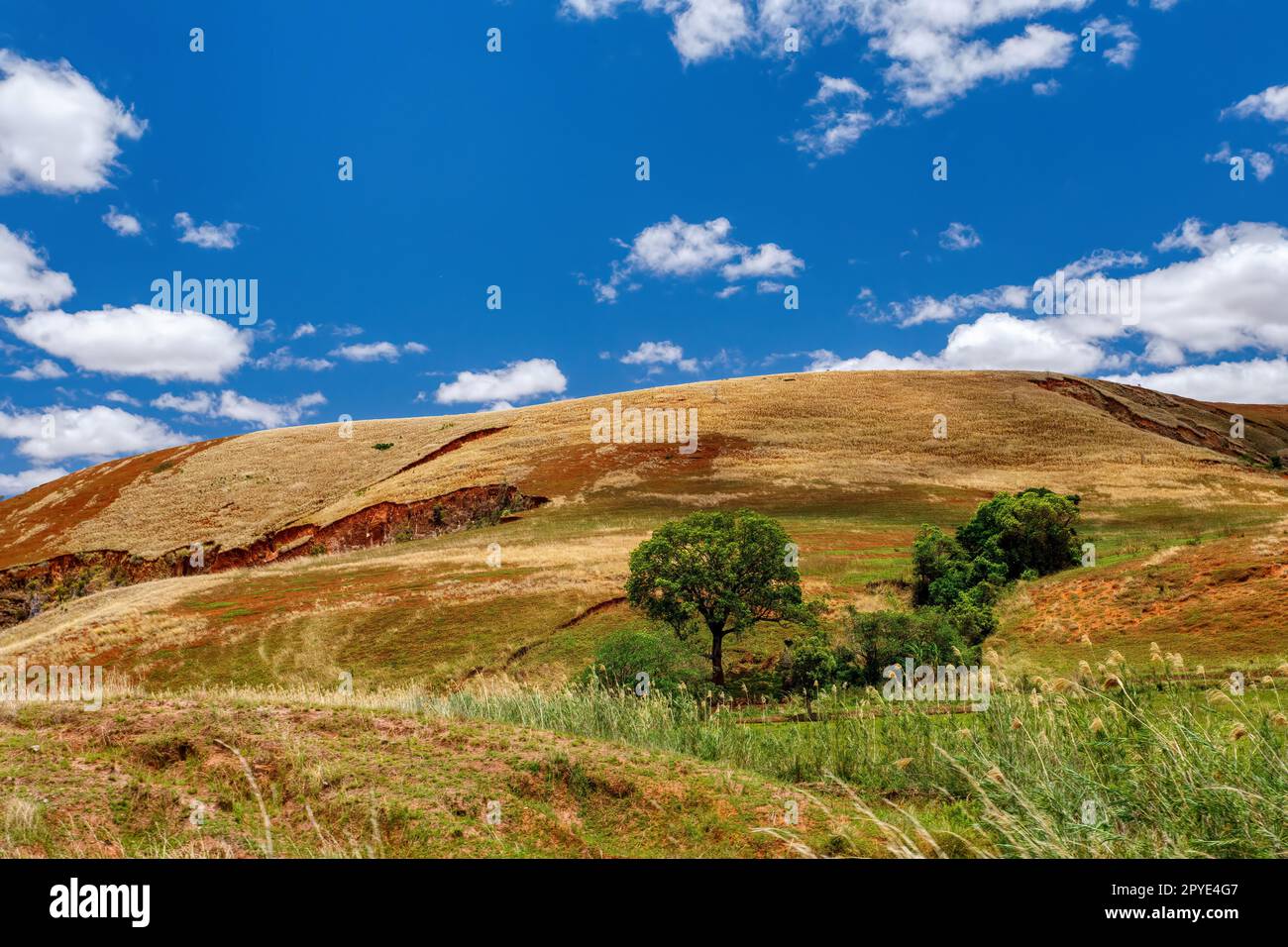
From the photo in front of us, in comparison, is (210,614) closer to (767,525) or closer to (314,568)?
(314,568)

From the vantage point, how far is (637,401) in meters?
111

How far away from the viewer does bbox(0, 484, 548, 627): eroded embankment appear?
7275 cm

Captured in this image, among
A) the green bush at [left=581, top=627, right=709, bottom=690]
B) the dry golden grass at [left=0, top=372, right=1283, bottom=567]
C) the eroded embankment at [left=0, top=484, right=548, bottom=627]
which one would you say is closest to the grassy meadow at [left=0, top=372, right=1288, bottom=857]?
the dry golden grass at [left=0, top=372, right=1283, bottom=567]

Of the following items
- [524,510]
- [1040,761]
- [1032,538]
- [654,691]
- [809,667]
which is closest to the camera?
[1040,761]

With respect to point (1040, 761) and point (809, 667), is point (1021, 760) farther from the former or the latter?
point (809, 667)

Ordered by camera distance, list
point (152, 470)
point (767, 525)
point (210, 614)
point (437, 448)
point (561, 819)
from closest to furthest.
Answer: point (561, 819)
point (767, 525)
point (210, 614)
point (437, 448)
point (152, 470)

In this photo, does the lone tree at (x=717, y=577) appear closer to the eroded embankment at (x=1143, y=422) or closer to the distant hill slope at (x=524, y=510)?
the distant hill slope at (x=524, y=510)

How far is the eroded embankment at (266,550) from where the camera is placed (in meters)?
72.8

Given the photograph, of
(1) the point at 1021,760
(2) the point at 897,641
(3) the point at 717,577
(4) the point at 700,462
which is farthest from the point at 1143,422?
(1) the point at 1021,760

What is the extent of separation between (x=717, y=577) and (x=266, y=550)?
2407 inches

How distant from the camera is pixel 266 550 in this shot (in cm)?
7788

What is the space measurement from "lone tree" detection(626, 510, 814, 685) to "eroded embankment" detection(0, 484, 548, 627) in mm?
40943

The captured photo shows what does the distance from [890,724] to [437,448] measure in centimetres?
8902
